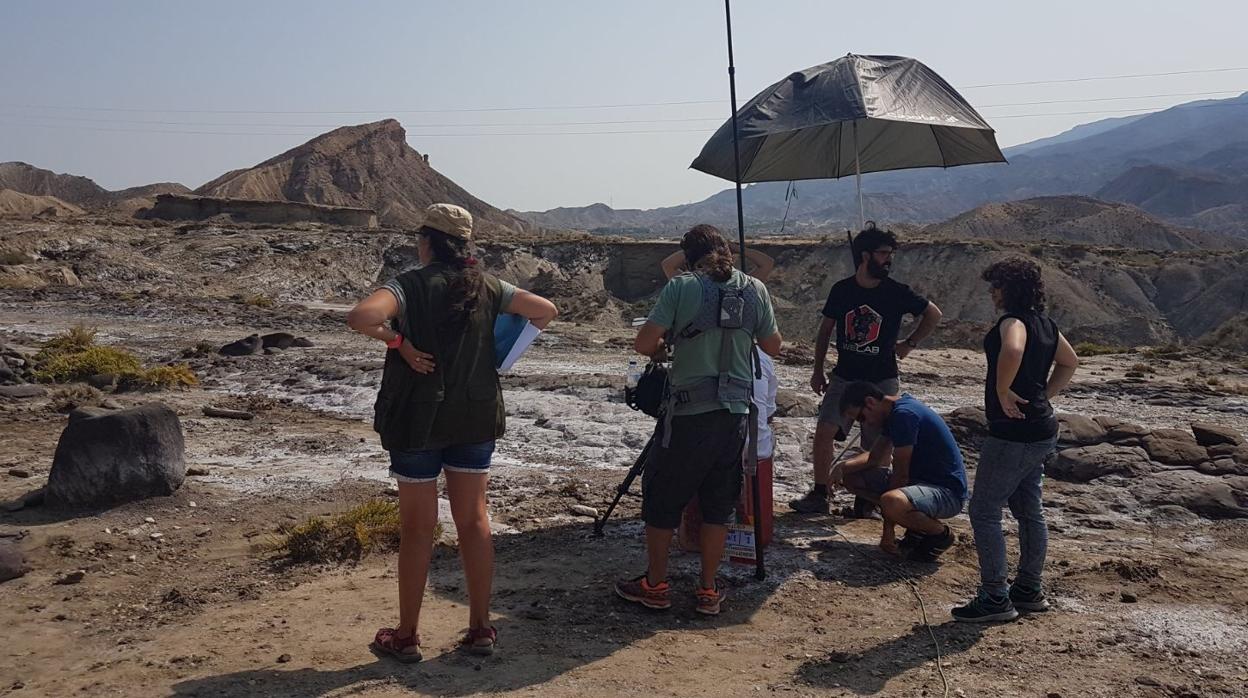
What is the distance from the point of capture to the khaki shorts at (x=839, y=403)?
226 inches

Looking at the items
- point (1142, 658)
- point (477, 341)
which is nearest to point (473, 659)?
point (477, 341)

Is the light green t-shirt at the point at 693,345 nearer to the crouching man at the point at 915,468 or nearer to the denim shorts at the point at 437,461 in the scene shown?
the denim shorts at the point at 437,461

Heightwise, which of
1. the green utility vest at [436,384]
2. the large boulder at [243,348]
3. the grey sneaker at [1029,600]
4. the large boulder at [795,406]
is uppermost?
the green utility vest at [436,384]

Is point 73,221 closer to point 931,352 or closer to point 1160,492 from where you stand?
point 931,352

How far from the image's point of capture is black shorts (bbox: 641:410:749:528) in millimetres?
4199

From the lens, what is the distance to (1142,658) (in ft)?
13.3

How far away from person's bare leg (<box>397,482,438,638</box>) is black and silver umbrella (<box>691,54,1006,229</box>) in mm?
3610

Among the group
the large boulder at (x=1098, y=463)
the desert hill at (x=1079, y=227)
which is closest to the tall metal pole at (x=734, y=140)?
the large boulder at (x=1098, y=463)

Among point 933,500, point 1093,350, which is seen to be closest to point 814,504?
point 933,500

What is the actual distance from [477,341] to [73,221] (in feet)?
120

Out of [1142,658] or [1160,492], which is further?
[1160,492]

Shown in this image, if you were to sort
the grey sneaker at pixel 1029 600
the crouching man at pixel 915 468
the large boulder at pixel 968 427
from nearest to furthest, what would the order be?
the grey sneaker at pixel 1029 600, the crouching man at pixel 915 468, the large boulder at pixel 968 427

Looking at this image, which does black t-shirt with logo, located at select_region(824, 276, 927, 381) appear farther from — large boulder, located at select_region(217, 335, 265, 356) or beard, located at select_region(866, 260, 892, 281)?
large boulder, located at select_region(217, 335, 265, 356)

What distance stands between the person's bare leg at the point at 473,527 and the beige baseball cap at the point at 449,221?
964 mm
